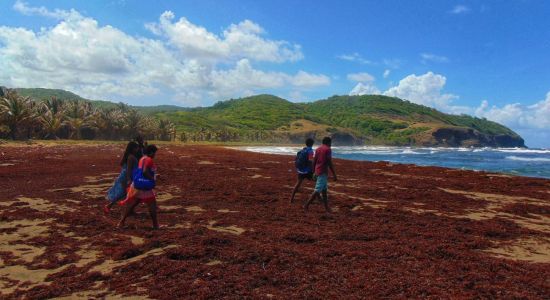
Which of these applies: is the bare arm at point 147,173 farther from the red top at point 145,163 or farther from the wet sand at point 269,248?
the wet sand at point 269,248

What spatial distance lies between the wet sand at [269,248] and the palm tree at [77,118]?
64926 millimetres

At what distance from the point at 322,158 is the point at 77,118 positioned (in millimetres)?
74383

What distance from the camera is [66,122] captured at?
72.0m

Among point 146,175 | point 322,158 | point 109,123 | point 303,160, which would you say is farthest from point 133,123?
point 146,175

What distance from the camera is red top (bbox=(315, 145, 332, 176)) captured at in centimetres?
1185

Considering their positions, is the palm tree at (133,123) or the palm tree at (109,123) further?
the palm tree at (133,123)

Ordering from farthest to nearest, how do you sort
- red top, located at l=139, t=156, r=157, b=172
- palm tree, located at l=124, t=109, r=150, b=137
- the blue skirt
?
palm tree, located at l=124, t=109, r=150, b=137
the blue skirt
red top, located at l=139, t=156, r=157, b=172

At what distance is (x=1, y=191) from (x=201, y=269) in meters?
12.2

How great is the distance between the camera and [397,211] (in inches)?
505

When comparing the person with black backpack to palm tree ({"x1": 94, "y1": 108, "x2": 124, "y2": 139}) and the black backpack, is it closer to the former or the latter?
the black backpack

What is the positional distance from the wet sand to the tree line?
52.9m

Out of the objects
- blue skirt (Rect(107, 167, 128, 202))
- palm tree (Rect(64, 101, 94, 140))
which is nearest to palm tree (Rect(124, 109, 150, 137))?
palm tree (Rect(64, 101, 94, 140))

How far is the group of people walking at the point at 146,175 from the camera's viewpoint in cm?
916

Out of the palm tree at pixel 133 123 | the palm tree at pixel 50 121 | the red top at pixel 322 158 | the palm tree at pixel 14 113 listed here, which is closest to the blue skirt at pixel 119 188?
the red top at pixel 322 158
